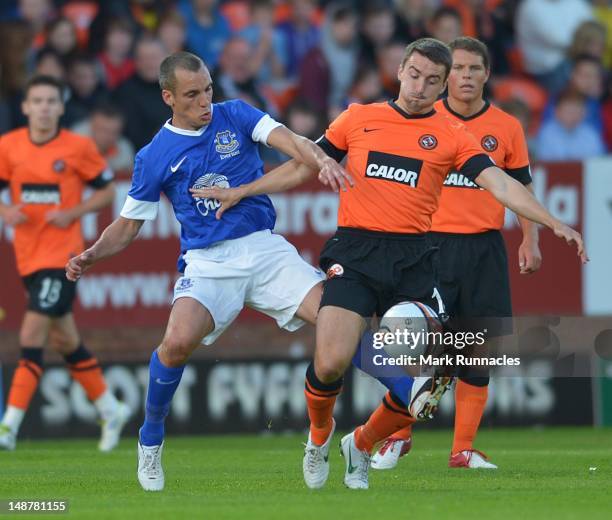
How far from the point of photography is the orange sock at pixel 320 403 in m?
8.42

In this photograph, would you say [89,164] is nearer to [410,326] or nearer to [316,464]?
[316,464]

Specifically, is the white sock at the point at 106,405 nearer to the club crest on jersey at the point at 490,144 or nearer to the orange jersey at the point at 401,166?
the club crest on jersey at the point at 490,144

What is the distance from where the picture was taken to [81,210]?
1256 centimetres

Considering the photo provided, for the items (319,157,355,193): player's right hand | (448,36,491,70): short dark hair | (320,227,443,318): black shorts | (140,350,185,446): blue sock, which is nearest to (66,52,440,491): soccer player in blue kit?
(140,350,185,446): blue sock

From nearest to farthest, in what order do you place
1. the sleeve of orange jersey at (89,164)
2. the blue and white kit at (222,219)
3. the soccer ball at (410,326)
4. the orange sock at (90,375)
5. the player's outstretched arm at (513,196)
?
the player's outstretched arm at (513,196)
the soccer ball at (410,326)
the blue and white kit at (222,219)
the orange sock at (90,375)
the sleeve of orange jersey at (89,164)

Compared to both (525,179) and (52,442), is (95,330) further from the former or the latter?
(525,179)

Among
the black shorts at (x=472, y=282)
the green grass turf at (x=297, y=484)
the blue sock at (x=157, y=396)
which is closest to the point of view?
the green grass turf at (x=297, y=484)

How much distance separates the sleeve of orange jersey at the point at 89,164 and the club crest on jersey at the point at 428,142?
191 inches

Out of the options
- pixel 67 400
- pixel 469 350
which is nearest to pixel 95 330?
pixel 67 400

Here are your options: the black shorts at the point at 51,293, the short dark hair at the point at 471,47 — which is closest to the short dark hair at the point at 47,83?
the black shorts at the point at 51,293

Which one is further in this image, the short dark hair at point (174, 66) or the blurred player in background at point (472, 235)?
the blurred player in background at point (472, 235)

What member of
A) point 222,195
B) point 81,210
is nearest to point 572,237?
point 222,195

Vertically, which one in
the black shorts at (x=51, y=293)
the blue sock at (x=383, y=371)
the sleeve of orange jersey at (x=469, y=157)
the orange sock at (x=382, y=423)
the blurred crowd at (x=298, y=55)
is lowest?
the orange sock at (x=382, y=423)

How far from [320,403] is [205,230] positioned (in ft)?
4.21
